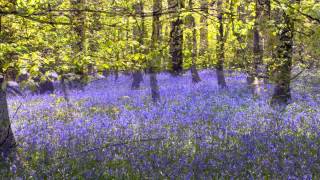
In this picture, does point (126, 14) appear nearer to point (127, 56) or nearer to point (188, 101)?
point (127, 56)

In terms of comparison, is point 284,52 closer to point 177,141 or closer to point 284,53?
point 284,53

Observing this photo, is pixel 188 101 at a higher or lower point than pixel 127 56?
lower

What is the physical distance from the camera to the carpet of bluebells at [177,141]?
5.71 m

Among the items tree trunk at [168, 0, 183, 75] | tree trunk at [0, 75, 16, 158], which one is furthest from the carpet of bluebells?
tree trunk at [168, 0, 183, 75]

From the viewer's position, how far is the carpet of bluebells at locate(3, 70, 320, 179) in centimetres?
571

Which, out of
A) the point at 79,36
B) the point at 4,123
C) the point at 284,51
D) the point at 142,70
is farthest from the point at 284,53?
the point at 4,123

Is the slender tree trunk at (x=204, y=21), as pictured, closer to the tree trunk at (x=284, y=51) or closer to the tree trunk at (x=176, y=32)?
the tree trunk at (x=176, y=32)

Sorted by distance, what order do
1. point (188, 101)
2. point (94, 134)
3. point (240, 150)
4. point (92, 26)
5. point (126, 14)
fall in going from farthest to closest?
1. point (188, 101)
2. point (94, 134)
3. point (240, 150)
4. point (92, 26)
5. point (126, 14)

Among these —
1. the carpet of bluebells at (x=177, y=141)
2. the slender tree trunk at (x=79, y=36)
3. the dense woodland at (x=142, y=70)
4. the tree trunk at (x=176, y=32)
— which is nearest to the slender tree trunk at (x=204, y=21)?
the dense woodland at (x=142, y=70)

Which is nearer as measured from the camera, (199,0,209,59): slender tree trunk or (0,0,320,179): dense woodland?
(199,0,209,59): slender tree trunk

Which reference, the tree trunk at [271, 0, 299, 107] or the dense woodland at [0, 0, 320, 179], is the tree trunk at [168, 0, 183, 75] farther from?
the tree trunk at [271, 0, 299, 107]

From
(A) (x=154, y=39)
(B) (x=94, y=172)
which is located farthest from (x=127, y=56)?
(B) (x=94, y=172)

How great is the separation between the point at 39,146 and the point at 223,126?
4.15 meters

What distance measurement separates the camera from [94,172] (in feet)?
18.7
